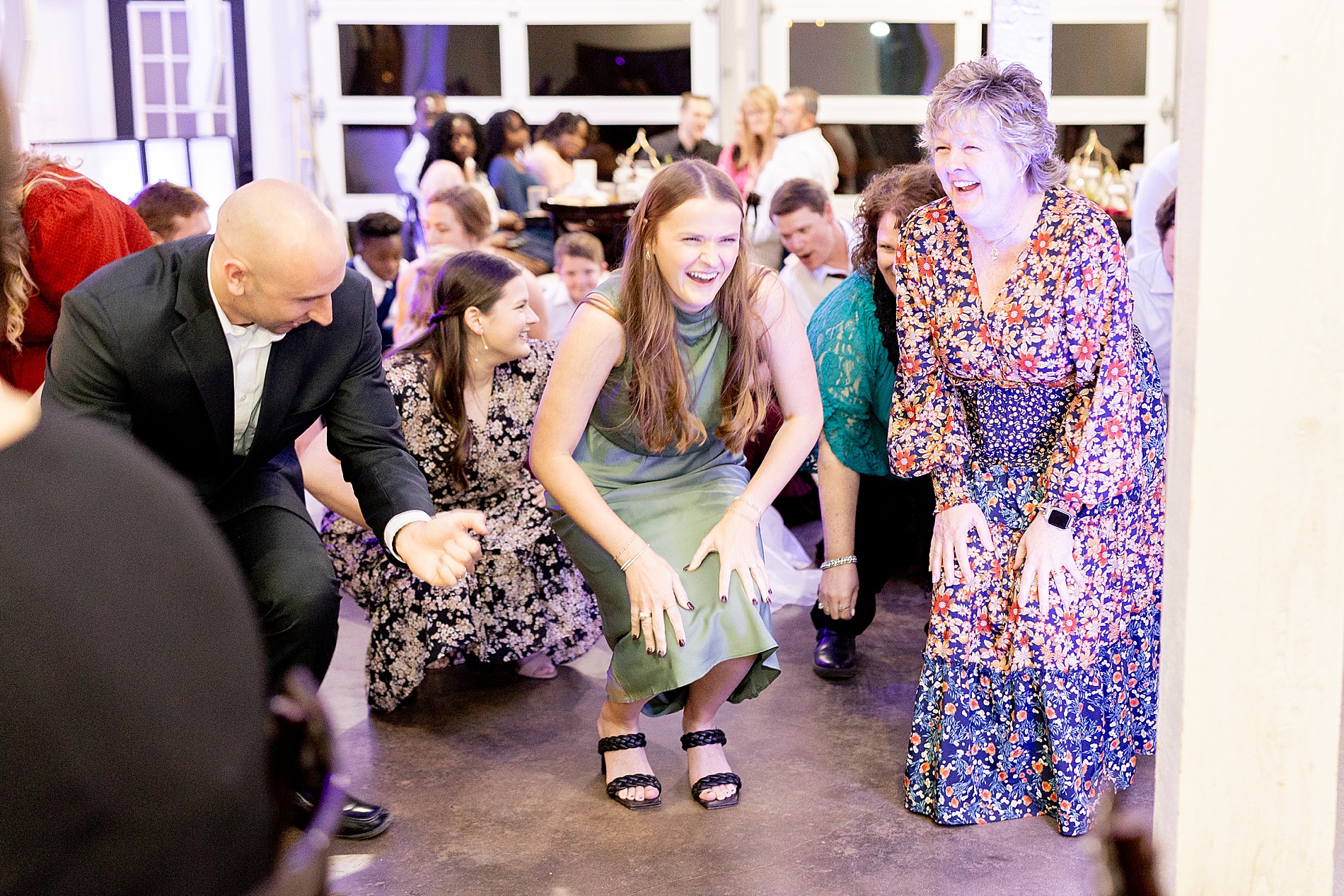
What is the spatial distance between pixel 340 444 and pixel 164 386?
1.17 feet

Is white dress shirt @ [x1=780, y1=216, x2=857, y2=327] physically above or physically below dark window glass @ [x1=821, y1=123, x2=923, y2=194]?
below

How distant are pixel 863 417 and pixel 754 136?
3.81m

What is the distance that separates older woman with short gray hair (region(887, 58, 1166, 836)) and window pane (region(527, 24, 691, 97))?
19.4ft

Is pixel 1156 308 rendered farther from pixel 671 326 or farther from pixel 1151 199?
pixel 671 326

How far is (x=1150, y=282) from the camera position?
359cm

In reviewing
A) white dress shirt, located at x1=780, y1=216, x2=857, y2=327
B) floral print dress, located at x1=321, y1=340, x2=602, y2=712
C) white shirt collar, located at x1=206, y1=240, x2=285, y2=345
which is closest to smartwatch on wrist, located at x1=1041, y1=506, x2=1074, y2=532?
floral print dress, located at x1=321, y1=340, x2=602, y2=712

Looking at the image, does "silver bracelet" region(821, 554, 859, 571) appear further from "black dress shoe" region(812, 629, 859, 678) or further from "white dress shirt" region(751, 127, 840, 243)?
"white dress shirt" region(751, 127, 840, 243)

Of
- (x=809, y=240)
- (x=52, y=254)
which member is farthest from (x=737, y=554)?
(x=809, y=240)

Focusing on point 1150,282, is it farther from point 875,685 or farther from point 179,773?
point 179,773

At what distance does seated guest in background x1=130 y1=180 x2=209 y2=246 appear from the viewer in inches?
159

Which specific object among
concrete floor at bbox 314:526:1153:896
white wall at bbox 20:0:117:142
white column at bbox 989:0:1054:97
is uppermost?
white wall at bbox 20:0:117:142

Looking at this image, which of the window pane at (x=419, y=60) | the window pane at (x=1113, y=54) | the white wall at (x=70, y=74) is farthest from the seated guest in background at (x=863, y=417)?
the window pane at (x=1113, y=54)

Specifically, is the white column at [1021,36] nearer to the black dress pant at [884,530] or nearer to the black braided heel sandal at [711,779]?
the black dress pant at [884,530]

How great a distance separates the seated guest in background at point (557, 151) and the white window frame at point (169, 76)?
80.9 inches
